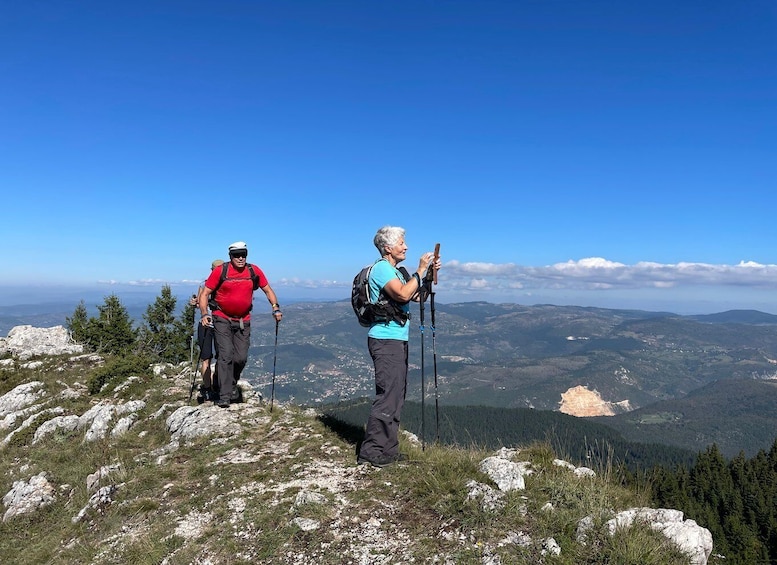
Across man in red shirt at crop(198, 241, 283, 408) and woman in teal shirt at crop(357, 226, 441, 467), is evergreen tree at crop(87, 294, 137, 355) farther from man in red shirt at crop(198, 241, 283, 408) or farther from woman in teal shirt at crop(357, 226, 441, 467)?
woman in teal shirt at crop(357, 226, 441, 467)

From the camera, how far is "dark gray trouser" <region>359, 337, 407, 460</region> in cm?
770

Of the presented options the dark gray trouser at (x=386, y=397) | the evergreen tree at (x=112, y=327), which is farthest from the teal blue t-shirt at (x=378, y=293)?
the evergreen tree at (x=112, y=327)

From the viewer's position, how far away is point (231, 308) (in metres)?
11.8

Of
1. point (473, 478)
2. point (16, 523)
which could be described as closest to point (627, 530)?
point (473, 478)

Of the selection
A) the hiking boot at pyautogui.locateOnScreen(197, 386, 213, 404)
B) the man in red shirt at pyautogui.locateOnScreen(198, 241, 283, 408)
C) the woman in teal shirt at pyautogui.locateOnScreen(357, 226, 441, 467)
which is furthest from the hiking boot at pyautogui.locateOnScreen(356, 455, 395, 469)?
the hiking boot at pyautogui.locateOnScreen(197, 386, 213, 404)

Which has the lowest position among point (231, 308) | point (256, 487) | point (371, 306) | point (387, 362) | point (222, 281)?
point (256, 487)

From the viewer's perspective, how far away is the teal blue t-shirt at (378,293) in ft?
24.7

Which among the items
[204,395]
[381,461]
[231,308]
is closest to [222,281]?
[231,308]

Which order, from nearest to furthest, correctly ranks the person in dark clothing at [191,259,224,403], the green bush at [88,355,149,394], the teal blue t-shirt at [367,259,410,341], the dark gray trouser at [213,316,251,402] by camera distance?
the teal blue t-shirt at [367,259,410,341] < the dark gray trouser at [213,316,251,402] < the person in dark clothing at [191,259,224,403] < the green bush at [88,355,149,394]

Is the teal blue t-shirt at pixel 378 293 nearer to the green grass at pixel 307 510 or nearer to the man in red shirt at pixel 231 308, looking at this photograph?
the green grass at pixel 307 510

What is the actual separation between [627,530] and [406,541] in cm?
258

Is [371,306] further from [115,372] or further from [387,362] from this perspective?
[115,372]

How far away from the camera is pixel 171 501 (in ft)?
23.5

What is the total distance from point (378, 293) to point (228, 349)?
20.1 ft
